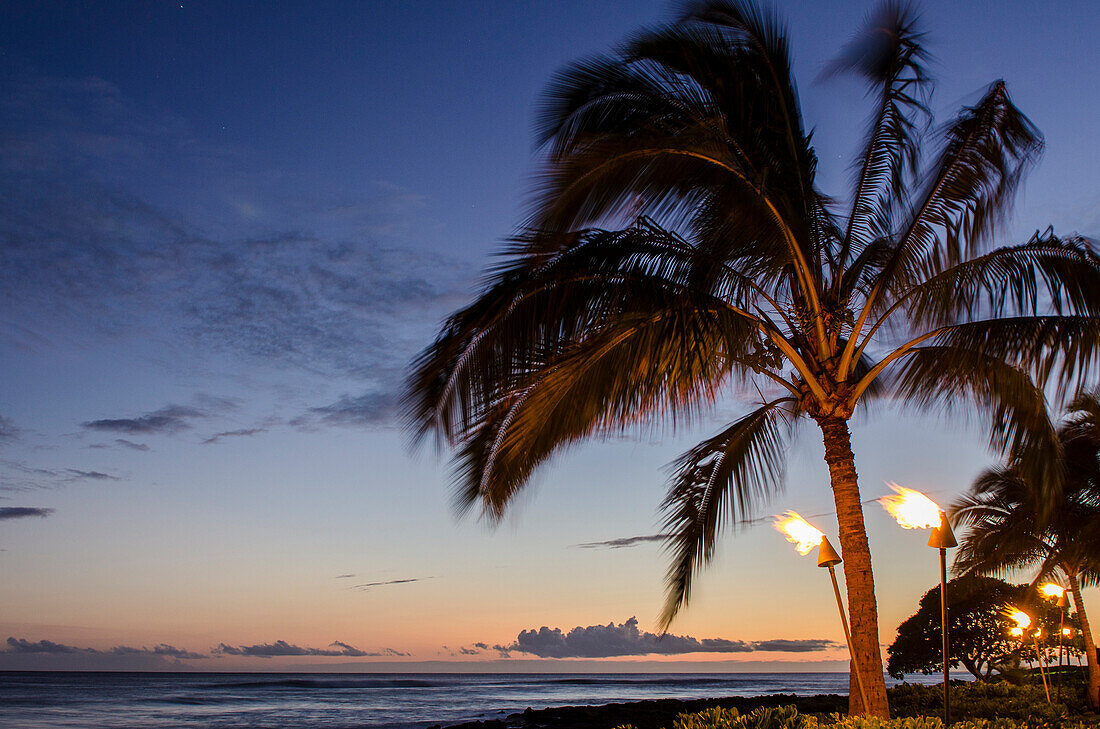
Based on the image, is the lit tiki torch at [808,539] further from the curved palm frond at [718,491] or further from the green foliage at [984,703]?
the green foliage at [984,703]

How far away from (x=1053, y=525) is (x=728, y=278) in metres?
14.4

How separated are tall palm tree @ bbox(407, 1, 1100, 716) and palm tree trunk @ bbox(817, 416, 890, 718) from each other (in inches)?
0.7

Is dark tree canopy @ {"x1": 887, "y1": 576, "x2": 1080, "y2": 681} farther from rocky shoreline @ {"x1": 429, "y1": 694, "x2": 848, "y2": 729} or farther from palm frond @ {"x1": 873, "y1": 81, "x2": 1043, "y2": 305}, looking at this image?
palm frond @ {"x1": 873, "y1": 81, "x2": 1043, "y2": 305}

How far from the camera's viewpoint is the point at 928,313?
705cm

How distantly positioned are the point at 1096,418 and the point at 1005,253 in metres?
10.2

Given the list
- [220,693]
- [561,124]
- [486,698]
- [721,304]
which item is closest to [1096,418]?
[721,304]

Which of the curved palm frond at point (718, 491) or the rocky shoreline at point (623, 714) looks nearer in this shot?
the curved palm frond at point (718, 491)

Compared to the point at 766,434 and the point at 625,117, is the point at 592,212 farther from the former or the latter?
the point at 766,434

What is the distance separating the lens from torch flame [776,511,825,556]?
6.79 meters

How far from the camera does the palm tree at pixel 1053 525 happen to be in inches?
633

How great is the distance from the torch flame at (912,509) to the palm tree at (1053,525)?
33.8 ft

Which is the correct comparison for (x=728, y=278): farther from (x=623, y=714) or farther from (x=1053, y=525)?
(x=623, y=714)

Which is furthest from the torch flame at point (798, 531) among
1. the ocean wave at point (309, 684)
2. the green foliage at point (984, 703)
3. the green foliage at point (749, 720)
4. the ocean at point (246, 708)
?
the ocean wave at point (309, 684)

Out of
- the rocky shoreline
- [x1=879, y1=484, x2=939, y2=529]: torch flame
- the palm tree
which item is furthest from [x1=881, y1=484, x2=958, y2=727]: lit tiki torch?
the rocky shoreline
